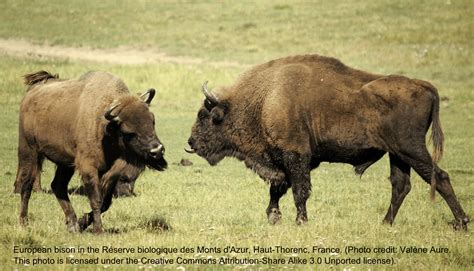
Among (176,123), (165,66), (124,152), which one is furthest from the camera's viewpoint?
(165,66)

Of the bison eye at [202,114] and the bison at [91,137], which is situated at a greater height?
the bison at [91,137]

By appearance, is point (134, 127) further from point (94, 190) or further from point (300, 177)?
point (300, 177)

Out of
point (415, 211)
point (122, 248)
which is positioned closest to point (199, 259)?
point (122, 248)

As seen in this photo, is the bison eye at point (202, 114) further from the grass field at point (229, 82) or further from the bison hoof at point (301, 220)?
the bison hoof at point (301, 220)

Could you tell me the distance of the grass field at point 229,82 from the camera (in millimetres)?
9250

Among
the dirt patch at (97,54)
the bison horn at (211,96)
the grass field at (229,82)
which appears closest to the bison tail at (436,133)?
the grass field at (229,82)

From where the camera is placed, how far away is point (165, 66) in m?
30.6

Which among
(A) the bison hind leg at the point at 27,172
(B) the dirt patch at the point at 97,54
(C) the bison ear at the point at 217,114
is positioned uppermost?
(C) the bison ear at the point at 217,114

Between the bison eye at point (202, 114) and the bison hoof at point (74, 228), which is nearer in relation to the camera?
the bison hoof at point (74, 228)

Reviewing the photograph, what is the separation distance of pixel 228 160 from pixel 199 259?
1054 cm

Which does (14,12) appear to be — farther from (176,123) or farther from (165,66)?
(176,123)

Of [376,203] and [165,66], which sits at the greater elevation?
[376,203]

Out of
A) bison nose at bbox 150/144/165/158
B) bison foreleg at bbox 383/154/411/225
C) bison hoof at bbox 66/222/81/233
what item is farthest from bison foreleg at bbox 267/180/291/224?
bison hoof at bbox 66/222/81/233

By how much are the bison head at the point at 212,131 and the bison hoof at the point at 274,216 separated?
126cm
